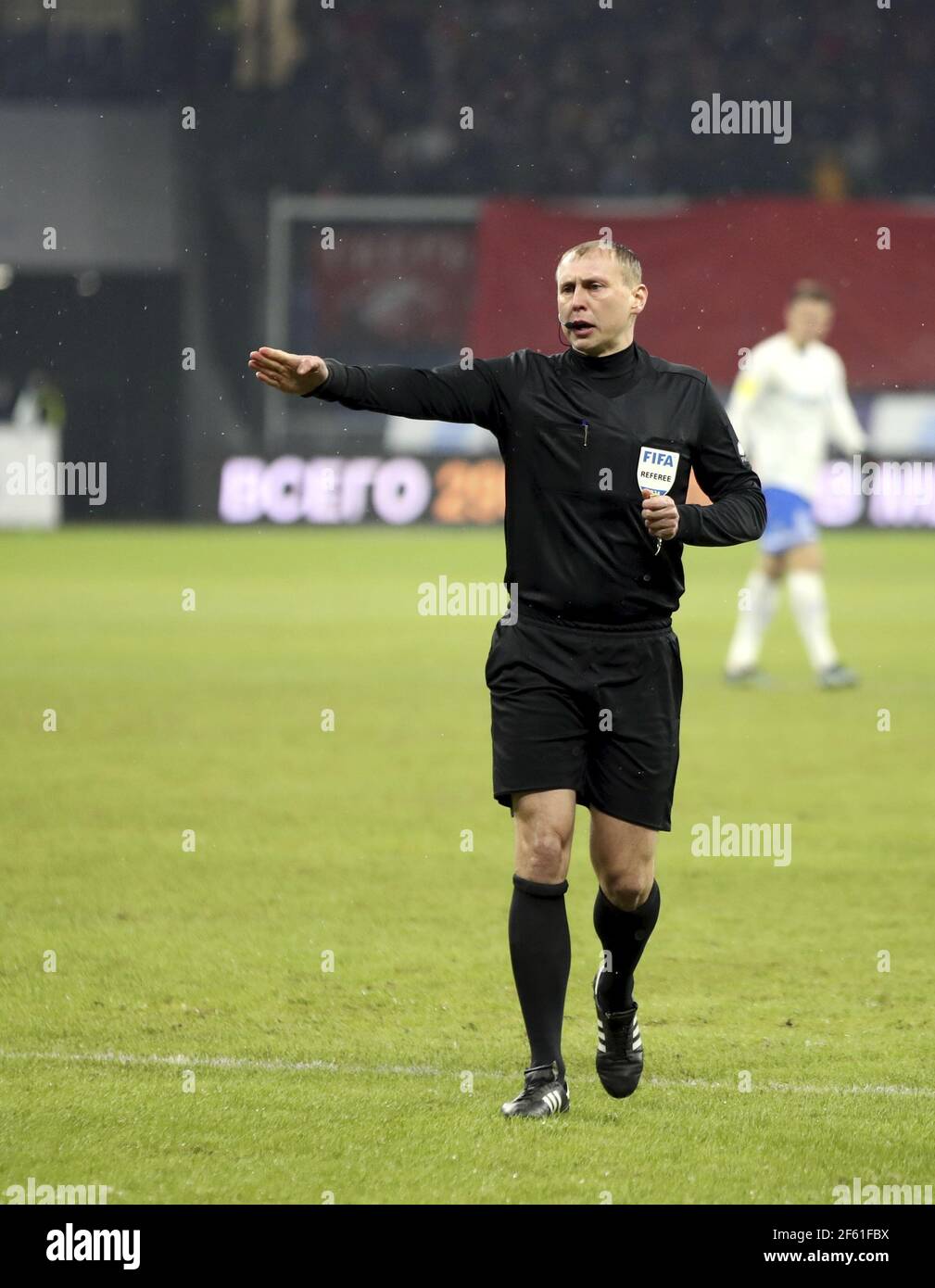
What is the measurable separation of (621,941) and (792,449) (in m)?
8.74

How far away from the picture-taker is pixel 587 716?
4.89 metres

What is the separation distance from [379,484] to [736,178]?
7269 millimetres

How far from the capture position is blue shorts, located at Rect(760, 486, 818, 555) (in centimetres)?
1306

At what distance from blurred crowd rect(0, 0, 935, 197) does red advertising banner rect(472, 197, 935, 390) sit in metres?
1.11

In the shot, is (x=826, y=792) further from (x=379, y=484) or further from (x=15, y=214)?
(x=15, y=214)

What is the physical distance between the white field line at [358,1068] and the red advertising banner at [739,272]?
74.0 ft

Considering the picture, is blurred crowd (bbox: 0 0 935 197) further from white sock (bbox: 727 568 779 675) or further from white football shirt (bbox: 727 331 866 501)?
white sock (bbox: 727 568 779 675)

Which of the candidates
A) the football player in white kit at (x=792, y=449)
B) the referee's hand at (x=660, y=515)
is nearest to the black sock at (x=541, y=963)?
the referee's hand at (x=660, y=515)

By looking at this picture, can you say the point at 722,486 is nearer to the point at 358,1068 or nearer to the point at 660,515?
the point at 660,515

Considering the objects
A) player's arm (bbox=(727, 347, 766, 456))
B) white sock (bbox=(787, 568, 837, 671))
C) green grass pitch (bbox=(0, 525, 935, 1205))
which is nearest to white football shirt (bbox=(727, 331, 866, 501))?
player's arm (bbox=(727, 347, 766, 456))

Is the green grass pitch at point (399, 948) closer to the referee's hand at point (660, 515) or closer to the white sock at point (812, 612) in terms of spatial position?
the white sock at point (812, 612)

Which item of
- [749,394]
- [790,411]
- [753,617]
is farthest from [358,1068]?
[790,411]

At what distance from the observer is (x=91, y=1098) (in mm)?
4926
